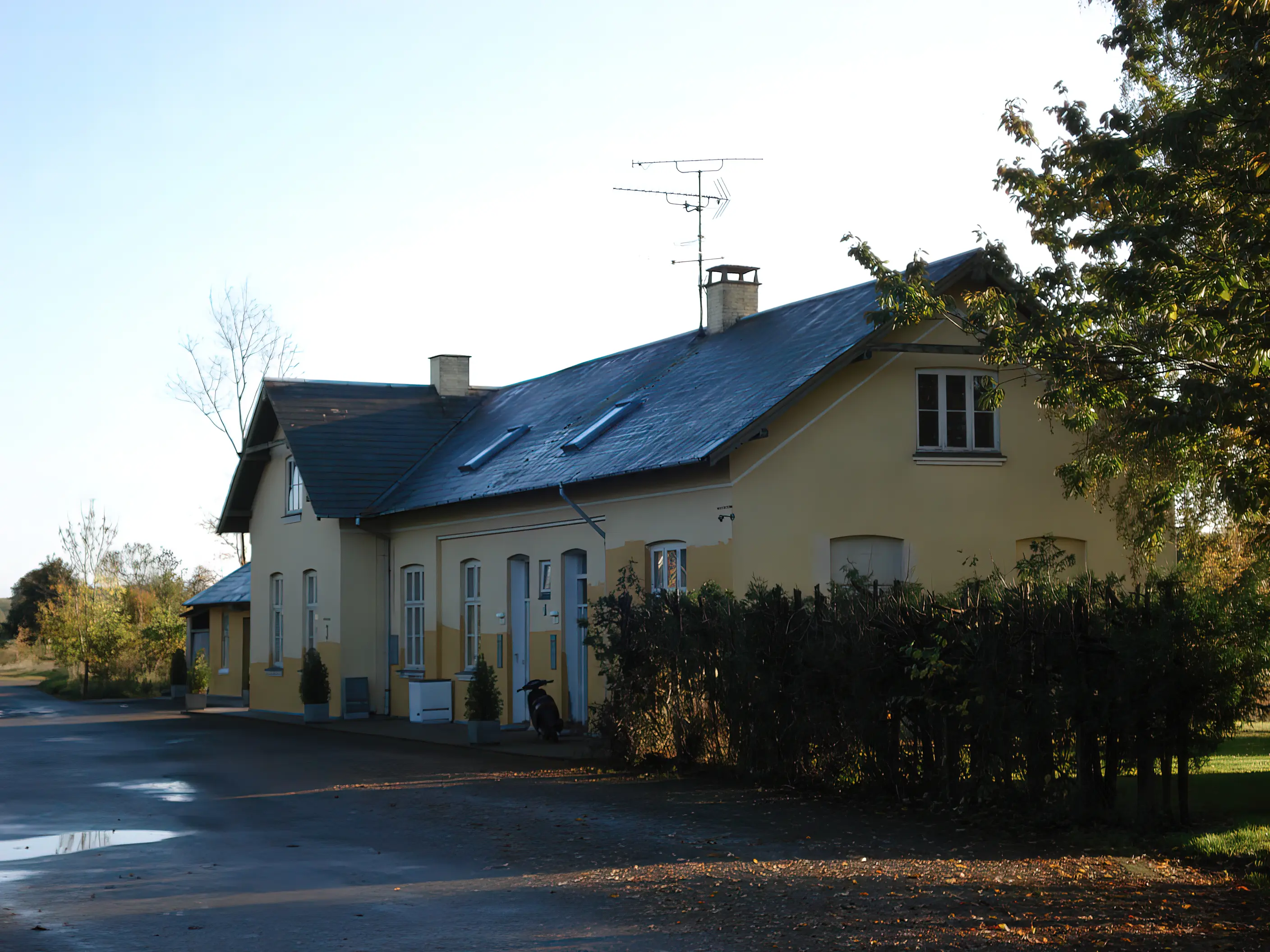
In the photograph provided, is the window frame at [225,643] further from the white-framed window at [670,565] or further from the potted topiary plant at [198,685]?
the white-framed window at [670,565]

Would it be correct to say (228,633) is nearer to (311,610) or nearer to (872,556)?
(311,610)

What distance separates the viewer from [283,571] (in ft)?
98.3

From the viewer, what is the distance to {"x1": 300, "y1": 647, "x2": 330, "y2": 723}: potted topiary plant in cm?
2625

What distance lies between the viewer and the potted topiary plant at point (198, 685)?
3180cm

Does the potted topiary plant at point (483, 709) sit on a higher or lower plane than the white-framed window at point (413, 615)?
lower

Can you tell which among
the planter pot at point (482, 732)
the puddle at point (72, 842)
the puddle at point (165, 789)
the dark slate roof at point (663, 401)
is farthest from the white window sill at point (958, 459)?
the puddle at point (72, 842)

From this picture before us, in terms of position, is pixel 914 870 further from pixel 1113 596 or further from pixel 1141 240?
pixel 1141 240

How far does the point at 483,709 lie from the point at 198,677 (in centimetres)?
1559

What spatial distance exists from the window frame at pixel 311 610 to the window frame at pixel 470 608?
5192 mm

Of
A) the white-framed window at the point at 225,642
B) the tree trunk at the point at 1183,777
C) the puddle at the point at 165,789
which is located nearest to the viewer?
the tree trunk at the point at 1183,777

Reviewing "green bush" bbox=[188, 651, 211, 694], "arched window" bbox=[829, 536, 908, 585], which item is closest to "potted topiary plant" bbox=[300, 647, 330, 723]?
"green bush" bbox=[188, 651, 211, 694]

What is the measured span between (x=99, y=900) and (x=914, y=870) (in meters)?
5.14

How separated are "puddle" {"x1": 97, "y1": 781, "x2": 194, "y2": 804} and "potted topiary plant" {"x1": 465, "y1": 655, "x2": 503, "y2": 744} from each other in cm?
474

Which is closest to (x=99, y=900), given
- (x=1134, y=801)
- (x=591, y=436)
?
(x=1134, y=801)
